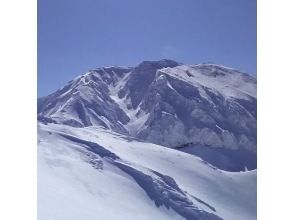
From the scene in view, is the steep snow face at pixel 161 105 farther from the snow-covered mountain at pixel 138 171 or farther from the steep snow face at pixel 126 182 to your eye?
the steep snow face at pixel 126 182

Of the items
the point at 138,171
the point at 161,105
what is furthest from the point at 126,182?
the point at 161,105

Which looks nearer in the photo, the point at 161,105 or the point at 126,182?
the point at 126,182

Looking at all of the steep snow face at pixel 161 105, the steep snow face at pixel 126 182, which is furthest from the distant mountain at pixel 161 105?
the steep snow face at pixel 126 182

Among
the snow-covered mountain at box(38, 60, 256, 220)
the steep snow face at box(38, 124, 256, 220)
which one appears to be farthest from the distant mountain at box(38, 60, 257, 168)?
the steep snow face at box(38, 124, 256, 220)

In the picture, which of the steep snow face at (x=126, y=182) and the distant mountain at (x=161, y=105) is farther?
the distant mountain at (x=161, y=105)

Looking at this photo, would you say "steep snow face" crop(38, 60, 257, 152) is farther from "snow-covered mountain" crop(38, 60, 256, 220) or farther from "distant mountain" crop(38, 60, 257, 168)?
"snow-covered mountain" crop(38, 60, 256, 220)

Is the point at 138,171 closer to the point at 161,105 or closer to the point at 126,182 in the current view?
the point at 126,182

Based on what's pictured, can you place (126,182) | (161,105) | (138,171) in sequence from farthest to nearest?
(161,105) < (138,171) < (126,182)

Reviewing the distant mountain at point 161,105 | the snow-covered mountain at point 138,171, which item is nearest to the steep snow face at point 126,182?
the snow-covered mountain at point 138,171
